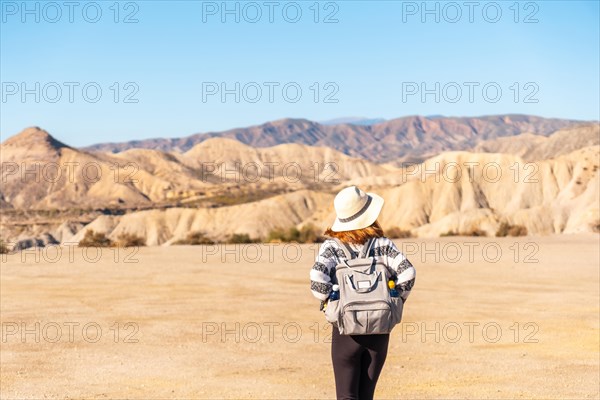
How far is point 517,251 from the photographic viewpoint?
3766 centimetres

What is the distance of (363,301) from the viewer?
554 centimetres

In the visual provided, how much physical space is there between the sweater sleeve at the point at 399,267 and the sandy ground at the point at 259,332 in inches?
202

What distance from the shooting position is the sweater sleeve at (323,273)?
18.4ft

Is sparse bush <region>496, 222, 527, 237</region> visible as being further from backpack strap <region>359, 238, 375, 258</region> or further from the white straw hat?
backpack strap <region>359, 238, 375, 258</region>

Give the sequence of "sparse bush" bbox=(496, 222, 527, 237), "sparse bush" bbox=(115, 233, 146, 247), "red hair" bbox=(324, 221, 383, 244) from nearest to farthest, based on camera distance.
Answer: "red hair" bbox=(324, 221, 383, 244)
"sparse bush" bbox=(115, 233, 146, 247)
"sparse bush" bbox=(496, 222, 527, 237)

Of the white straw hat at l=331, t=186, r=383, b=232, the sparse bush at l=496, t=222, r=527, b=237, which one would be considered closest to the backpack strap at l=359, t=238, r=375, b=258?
the white straw hat at l=331, t=186, r=383, b=232

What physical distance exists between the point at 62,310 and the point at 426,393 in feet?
35.4

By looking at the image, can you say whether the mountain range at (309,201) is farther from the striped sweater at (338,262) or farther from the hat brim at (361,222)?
the striped sweater at (338,262)

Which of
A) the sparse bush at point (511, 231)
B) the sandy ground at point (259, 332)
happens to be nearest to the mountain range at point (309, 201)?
the sparse bush at point (511, 231)

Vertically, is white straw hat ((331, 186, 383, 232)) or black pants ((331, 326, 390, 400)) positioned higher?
white straw hat ((331, 186, 383, 232))

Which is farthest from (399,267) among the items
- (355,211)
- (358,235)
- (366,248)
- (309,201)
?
(309,201)

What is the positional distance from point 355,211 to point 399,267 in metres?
0.51

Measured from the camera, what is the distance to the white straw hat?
5.84 m

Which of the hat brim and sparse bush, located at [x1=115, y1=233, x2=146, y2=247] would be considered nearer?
the hat brim
